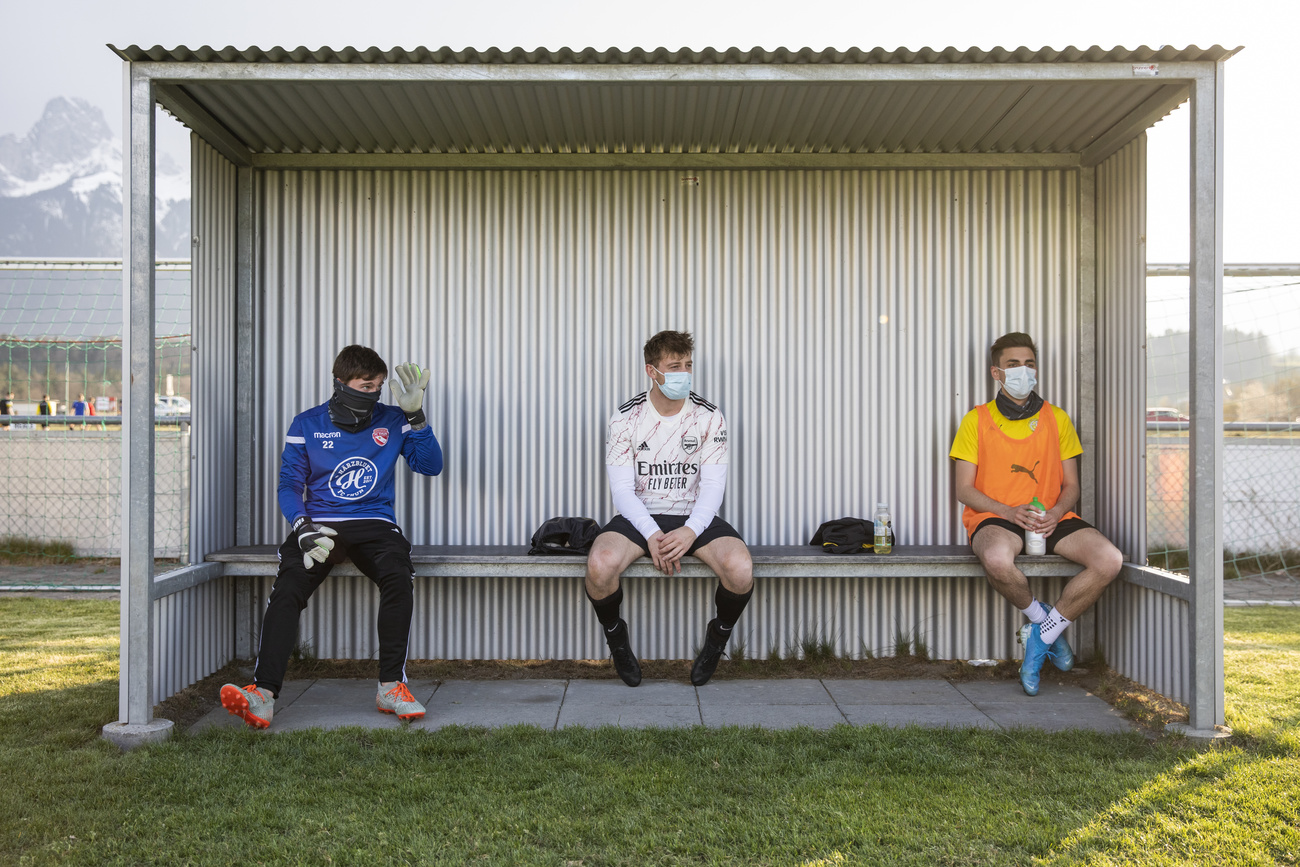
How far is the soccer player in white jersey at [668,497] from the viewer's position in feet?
14.3

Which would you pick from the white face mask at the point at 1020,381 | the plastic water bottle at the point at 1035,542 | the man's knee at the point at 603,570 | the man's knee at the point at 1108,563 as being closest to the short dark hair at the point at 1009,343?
the white face mask at the point at 1020,381

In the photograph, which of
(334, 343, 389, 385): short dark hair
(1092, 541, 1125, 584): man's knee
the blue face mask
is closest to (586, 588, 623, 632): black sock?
the blue face mask

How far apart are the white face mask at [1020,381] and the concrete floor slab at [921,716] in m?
1.62

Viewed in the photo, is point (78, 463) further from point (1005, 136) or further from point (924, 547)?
point (1005, 136)

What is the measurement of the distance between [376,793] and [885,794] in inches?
70.4

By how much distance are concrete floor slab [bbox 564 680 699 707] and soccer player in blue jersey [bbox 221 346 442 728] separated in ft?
2.71

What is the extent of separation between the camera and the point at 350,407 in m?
4.32

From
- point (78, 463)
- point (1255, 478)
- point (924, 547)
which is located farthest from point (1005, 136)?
point (78, 463)

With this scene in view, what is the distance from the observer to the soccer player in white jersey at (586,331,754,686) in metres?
4.36

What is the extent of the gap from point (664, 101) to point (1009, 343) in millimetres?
2253

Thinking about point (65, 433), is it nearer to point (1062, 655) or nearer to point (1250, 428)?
point (1062, 655)

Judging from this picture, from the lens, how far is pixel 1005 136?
15.6 feet

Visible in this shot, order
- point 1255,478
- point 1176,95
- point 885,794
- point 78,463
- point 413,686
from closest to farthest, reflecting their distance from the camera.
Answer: point 885,794, point 1176,95, point 413,686, point 1255,478, point 78,463

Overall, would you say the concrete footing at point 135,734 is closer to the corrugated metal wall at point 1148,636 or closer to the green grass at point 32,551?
the corrugated metal wall at point 1148,636
